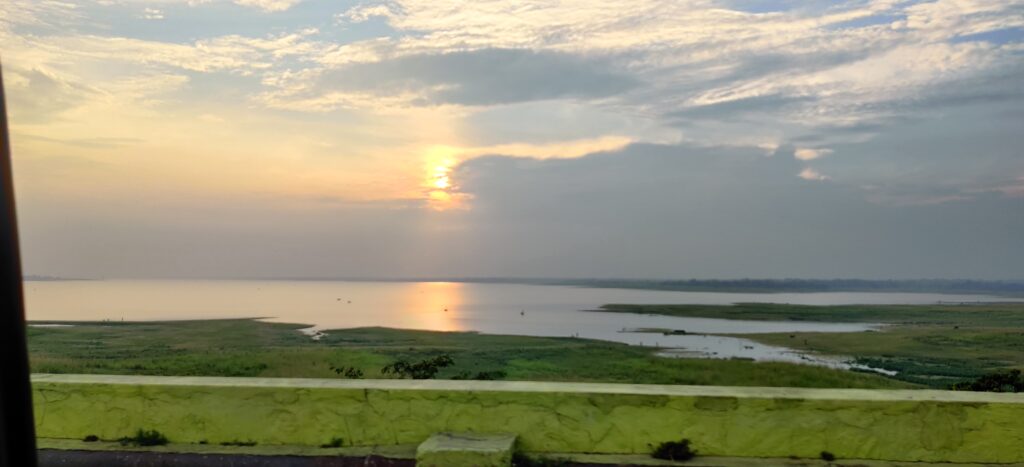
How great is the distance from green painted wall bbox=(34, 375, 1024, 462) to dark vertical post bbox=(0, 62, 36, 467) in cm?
406

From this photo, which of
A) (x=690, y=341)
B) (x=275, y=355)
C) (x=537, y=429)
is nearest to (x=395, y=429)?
(x=537, y=429)

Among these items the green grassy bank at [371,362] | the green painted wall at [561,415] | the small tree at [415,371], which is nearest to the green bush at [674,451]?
the green painted wall at [561,415]

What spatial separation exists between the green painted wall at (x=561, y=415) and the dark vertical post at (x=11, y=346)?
160 inches

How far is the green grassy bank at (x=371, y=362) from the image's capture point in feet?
50.8

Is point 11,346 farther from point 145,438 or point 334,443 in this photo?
point 145,438

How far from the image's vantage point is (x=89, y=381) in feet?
18.8

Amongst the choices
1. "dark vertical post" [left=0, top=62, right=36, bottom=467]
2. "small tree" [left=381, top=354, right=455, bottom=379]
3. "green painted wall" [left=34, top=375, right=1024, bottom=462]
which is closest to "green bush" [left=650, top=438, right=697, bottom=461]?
"green painted wall" [left=34, top=375, right=1024, bottom=462]

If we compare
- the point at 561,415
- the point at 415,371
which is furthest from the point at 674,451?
the point at 415,371

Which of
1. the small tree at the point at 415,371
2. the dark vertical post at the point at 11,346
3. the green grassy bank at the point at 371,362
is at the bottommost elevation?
the green grassy bank at the point at 371,362

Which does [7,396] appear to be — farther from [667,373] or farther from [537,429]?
[667,373]

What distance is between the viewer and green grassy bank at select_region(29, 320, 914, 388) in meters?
15.5

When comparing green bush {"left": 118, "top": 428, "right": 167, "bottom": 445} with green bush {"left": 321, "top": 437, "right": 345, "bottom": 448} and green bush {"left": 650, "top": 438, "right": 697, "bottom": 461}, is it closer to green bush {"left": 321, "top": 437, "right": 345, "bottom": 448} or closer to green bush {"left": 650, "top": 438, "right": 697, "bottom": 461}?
green bush {"left": 321, "top": 437, "right": 345, "bottom": 448}

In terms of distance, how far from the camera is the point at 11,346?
1366 millimetres

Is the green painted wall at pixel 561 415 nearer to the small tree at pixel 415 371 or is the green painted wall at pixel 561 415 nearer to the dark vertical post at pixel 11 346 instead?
the dark vertical post at pixel 11 346
